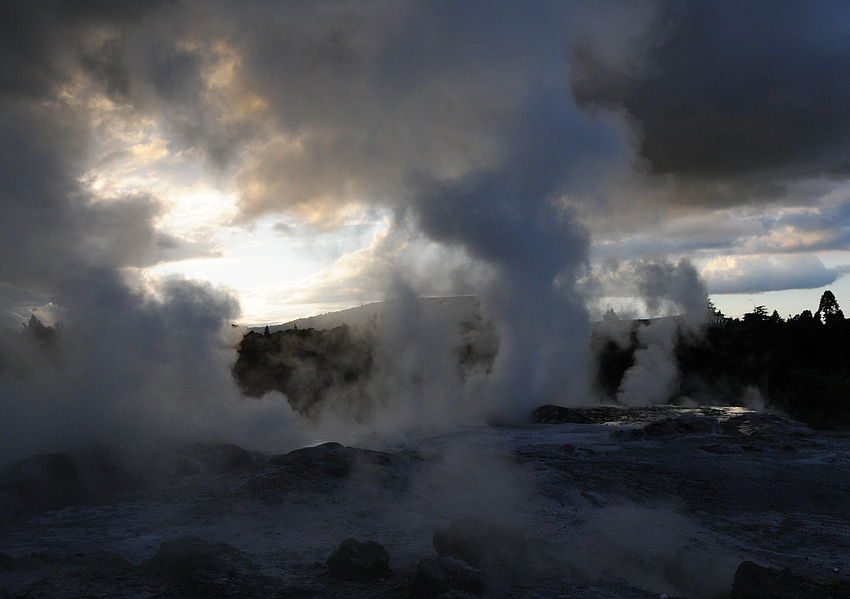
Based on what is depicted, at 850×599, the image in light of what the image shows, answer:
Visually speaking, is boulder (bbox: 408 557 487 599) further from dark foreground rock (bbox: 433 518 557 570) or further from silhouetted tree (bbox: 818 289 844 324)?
silhouetted tree (bbox: 818 289 844 324)

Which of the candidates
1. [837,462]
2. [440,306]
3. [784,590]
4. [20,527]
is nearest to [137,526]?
[20,527]

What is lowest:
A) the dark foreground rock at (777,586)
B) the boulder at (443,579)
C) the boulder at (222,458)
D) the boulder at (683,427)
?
the boulder at (683,427)

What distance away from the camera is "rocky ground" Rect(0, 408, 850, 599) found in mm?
7105

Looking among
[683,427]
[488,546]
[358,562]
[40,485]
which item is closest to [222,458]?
[40,485]

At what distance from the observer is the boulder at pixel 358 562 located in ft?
24.7

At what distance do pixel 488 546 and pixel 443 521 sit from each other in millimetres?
2369

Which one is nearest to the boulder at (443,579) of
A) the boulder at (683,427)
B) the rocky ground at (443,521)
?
the rocky ground at (443,521)

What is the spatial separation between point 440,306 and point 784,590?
81.0ft

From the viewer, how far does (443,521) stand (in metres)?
10.2

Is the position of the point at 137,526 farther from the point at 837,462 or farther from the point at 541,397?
the point at 541,397

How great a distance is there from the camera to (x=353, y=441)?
730 inches

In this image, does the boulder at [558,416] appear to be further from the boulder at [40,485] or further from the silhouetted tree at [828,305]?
the silhouetted tree at [828,305]

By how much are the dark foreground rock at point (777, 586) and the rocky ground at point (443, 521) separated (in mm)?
19

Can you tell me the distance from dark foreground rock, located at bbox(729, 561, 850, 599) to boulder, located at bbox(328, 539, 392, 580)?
13.6 feet
